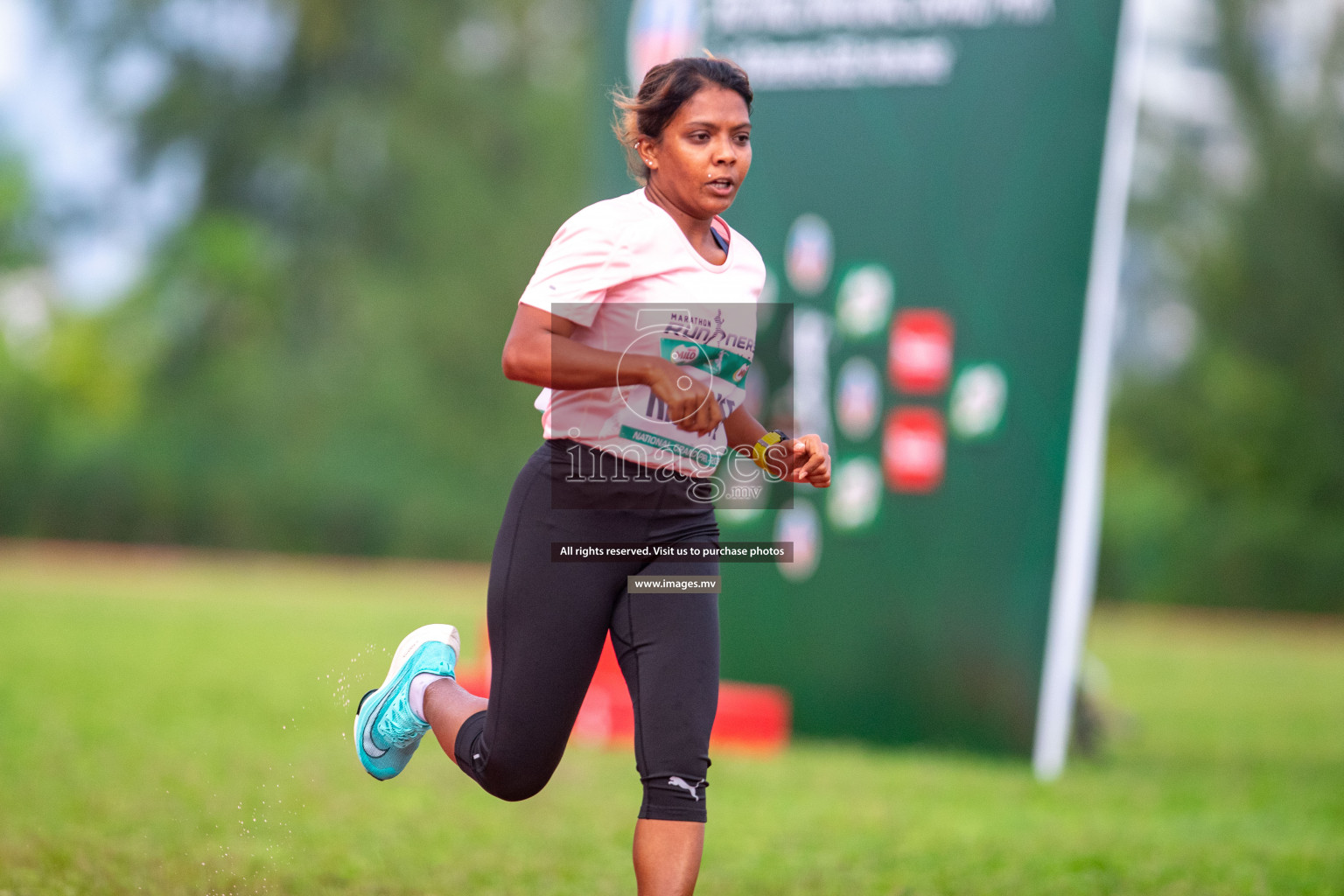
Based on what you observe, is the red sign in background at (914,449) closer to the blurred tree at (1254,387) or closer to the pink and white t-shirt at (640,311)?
the pink and white t-shirt at (640,311)

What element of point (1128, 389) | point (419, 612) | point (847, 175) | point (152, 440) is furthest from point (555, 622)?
point (152, 440)

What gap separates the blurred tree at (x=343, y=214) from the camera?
2584 cm

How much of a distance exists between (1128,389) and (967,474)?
1611cm

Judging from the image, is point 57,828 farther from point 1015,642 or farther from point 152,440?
point 152,440

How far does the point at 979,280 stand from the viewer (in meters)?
8.14

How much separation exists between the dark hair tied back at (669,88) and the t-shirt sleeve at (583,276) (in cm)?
30

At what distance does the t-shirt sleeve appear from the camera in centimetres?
322

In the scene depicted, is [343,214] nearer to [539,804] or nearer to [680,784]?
[539,804]

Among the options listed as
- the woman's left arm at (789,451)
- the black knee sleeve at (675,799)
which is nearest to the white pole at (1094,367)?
the woman's left arm at (789,451)

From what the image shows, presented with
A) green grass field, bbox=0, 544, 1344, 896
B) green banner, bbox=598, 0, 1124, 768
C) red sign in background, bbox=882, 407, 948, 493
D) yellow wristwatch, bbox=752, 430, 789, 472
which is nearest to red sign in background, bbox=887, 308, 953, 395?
green banner, bbox=598, 0, 1124, 768

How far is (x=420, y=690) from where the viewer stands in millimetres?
3848

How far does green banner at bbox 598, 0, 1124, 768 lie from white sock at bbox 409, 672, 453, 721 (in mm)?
4511

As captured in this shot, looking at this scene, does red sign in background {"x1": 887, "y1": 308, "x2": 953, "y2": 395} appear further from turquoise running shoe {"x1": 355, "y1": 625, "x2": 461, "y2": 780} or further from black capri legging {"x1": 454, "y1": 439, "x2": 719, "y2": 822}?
black capri legging {"x1": 454, "y1": 439, "x2": 719, "y2": 822}

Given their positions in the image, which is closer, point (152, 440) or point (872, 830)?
point (872, 830)
